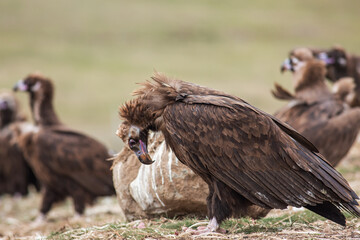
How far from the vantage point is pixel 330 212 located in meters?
5.52

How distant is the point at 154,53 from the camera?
4197 cm

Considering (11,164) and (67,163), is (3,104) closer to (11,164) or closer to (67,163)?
(11,164)

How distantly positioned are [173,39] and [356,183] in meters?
36.1

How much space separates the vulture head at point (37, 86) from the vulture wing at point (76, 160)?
885 millimetres

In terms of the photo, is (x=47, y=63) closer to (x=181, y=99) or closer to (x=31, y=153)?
(x=31, y=153)

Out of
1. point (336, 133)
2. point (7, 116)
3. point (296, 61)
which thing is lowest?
point (336, 133)

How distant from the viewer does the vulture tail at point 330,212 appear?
5.46 meters

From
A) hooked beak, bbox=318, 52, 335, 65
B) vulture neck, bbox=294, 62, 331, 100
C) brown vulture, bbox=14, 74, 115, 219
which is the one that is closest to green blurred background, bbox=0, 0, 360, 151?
brown vulture, bbox=14, 74, 115, 219

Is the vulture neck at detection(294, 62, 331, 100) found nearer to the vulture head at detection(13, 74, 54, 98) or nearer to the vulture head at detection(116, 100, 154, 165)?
the vulture head at detection(116, 100, 154, 165)

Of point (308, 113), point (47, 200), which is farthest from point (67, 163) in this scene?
point (308, 113)

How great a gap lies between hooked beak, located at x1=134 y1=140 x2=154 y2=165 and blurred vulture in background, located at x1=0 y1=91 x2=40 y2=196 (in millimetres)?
8945

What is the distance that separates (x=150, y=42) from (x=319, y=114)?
35550mm

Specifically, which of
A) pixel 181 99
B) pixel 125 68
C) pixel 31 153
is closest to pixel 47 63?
pixel 125 68

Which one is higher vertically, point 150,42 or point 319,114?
point 150,42
